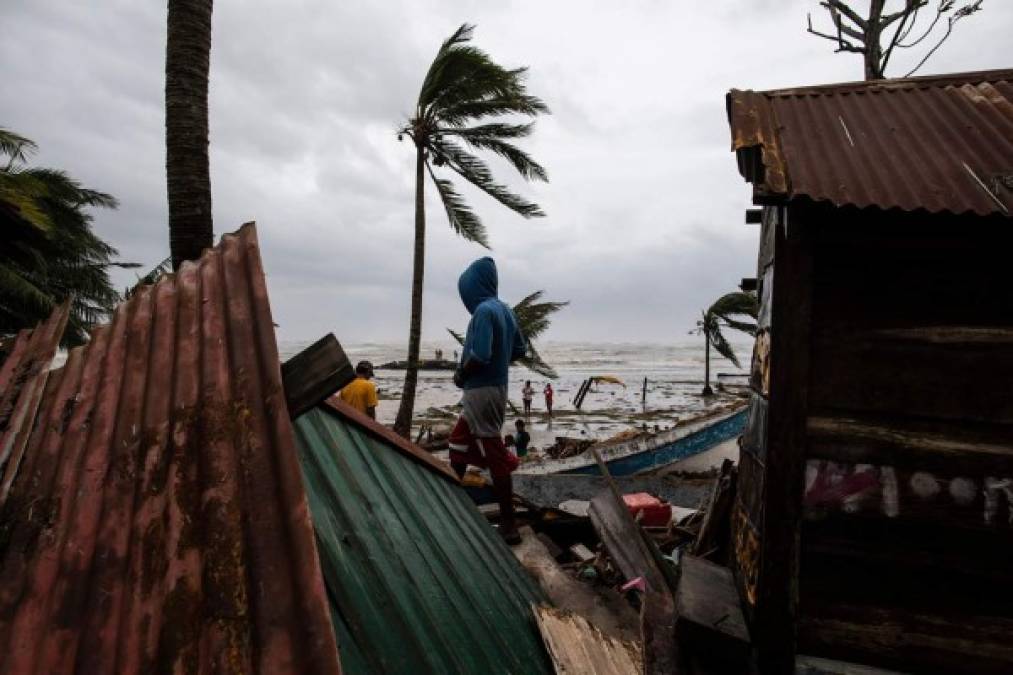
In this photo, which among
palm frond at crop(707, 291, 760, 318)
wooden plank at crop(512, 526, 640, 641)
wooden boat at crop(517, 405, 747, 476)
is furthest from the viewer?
palm frond at crop(707, 291, 760, 318)

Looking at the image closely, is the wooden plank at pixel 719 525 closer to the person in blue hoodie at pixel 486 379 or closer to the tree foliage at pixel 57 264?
the person in blue hoodie at pixel 486 379

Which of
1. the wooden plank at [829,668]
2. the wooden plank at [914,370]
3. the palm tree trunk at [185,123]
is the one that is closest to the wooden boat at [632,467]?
the palm tree trunk at [185,123]

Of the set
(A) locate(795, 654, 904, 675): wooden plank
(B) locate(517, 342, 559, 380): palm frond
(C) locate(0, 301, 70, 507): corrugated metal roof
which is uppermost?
(C) locate(0, 301, 70, 507): corrugated metal roof

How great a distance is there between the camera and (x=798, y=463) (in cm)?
307

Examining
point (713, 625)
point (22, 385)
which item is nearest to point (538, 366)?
point (713, 625)

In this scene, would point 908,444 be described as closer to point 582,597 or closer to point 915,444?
point 915,444

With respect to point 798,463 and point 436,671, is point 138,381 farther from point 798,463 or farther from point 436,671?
point 798,463

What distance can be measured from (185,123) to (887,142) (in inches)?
214

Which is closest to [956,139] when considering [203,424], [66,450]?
[203,424]

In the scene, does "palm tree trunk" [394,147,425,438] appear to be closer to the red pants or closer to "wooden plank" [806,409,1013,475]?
the red pants

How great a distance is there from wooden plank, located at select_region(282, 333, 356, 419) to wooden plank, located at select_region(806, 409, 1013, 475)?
2713 millimetres

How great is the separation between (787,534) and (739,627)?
0.66 metres

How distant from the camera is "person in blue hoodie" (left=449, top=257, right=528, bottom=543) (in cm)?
447

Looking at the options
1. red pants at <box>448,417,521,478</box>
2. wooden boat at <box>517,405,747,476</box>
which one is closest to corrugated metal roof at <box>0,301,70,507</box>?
red pants at <box>448,417,521,478</box>
